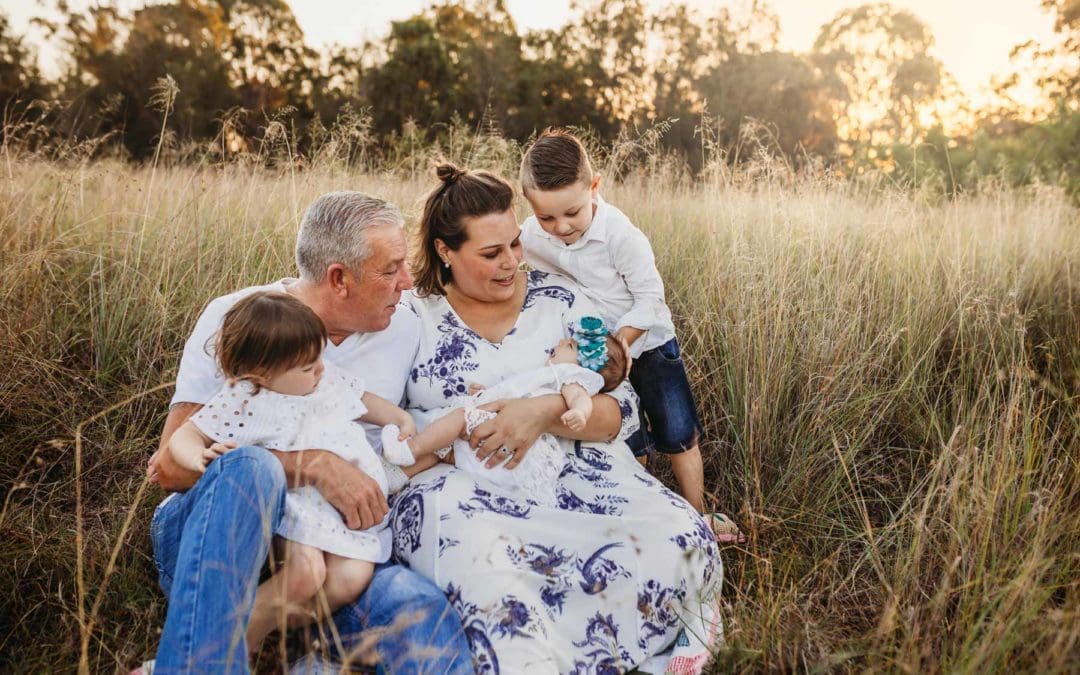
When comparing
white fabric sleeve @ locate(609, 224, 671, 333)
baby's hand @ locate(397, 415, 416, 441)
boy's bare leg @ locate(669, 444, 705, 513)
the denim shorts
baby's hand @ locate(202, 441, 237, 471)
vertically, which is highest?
white fabric sleeve @ locate(609, 224, 671, 333)

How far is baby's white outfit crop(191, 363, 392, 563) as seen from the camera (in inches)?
86.5

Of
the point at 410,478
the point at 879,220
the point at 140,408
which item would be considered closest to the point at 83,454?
the point at 140,408

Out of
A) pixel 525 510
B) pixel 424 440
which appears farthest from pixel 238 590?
pixel 525 510

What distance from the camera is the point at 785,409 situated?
346cm

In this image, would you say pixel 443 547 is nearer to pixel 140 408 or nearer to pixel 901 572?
pixel 901 572

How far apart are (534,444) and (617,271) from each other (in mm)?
1069

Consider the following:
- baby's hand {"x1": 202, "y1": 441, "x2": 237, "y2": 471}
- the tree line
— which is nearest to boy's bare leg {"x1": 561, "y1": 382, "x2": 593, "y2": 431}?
baby's hand {"x1": 202, "y1": 441, "x2": 237, "y2": 471}

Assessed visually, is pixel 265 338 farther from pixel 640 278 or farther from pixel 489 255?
pixel 640 278

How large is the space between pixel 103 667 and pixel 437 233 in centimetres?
181

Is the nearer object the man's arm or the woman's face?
the man's arm

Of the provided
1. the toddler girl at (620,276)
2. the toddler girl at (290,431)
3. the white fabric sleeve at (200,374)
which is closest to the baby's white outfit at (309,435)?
the toddler girl at (290,431)

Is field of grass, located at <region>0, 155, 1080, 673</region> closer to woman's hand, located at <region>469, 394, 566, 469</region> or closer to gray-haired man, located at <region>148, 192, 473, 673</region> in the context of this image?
gray-haired man, located at <region>148, 192, 473, 673</region>

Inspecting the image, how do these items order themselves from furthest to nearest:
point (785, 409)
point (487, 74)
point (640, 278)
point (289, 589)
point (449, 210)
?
1. point (487, 74)
2. point (785, 409)
3. point (640, 278)
4. point (449, 210)
5. point (289, 589)

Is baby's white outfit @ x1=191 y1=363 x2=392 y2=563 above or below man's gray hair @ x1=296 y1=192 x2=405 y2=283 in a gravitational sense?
below
